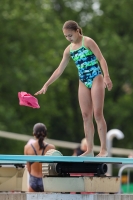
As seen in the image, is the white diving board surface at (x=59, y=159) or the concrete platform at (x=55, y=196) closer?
the white diving board surface at (x=59, y=159)

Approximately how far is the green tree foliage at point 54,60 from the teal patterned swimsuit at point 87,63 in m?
24.5

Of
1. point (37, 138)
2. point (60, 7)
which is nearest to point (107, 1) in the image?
point (60, 7)

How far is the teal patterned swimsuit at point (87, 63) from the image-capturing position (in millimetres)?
10672

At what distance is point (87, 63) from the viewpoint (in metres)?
10.7

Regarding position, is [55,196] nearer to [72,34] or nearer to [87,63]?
[87,63]

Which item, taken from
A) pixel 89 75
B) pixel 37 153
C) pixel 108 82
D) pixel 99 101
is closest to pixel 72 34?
pixel 89 75

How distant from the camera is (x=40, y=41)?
41.2 metres

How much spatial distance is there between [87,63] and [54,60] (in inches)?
1245

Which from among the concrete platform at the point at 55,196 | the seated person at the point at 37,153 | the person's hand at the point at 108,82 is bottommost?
the concrete platform at the point at 55,196

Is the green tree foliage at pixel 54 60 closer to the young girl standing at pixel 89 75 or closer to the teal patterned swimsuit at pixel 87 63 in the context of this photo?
the young girl standing at pixel 89 75

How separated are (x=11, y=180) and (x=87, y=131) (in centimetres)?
169

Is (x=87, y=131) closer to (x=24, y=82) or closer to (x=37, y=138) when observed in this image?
(x=37, y=138)

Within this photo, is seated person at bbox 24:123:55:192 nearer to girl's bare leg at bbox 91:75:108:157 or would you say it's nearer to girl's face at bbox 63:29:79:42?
girl's bare leg at bbox 91:75:108:157

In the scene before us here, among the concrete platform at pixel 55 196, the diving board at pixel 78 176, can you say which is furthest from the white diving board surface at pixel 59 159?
the concrete platform at pixel 55 196
